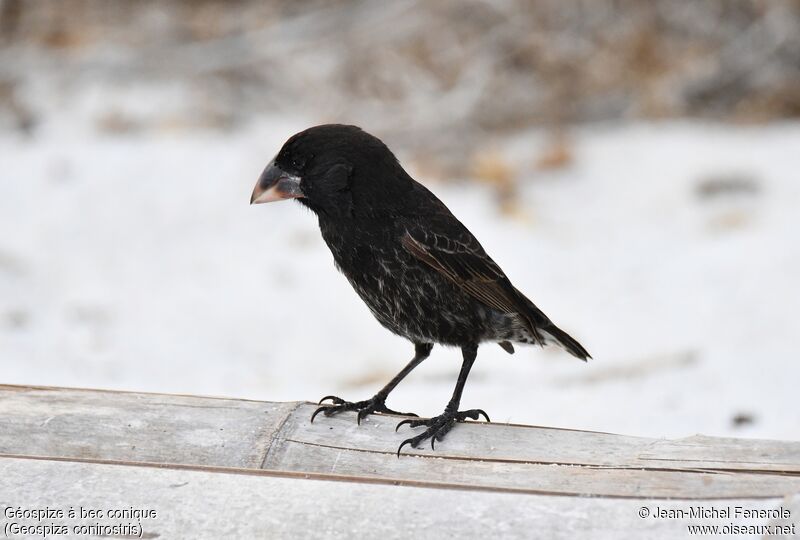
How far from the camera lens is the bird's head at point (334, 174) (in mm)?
4164

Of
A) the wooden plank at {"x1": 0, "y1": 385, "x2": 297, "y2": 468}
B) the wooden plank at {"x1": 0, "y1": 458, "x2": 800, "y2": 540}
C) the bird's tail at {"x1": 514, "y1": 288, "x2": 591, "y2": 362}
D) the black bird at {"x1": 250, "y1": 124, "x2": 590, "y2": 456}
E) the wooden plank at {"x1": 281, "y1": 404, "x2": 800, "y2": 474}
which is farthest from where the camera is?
the bird's tail at {"x1": 514, "y1": 288, "x2": 591, "y2": 362}

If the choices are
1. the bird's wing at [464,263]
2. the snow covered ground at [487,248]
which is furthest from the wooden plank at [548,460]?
the snow covered ground at [487,248]

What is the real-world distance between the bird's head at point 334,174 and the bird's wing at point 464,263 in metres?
0.19

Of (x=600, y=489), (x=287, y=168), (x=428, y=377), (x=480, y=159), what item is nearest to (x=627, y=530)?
(x=600, y=489)

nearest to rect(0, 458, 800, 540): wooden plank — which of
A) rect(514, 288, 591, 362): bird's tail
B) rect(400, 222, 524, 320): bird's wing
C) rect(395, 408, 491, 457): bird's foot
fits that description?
rect(395, 408, 491, 457): bird's foot

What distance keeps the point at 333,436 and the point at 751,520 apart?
1398 millimetres

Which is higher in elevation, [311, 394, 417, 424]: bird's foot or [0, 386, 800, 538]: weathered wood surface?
[311, 394, 417, 424]: bird's foot

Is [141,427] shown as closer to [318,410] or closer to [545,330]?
[318,410]

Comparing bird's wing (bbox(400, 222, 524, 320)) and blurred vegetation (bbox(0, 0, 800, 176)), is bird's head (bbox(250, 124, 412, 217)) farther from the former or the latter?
blurred vegetation (bbox(0, 0, 800, 176))

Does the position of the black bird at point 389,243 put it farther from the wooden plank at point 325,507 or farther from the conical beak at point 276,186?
the wooden plank at point 325,507

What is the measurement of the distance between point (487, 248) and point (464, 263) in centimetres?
382

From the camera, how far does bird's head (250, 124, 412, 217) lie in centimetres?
416

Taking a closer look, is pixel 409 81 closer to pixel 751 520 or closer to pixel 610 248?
pixel 610 248

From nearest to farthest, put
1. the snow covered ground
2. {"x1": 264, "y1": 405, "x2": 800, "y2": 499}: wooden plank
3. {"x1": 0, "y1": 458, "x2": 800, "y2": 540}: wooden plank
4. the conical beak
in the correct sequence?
A: {"x1": 0, "y1": 458, "x2": 800, "y2": 540}: wooden plank
{"x1": 264, "y1": 405, "x2": 800, "y2": 499}: wooden plank
the conical beak
the snow covered ground
